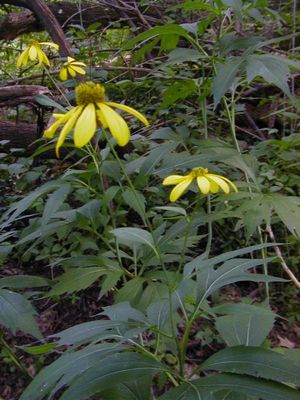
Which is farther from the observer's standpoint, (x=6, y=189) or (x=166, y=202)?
(x=6, y=189)

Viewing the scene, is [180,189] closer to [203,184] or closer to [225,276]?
[203,184]

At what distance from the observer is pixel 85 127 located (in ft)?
2.85

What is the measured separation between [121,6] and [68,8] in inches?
28.6

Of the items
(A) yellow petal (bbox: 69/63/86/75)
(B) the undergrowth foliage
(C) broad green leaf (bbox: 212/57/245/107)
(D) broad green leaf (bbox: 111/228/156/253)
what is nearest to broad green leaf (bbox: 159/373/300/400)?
(B) the undergrowth foliage

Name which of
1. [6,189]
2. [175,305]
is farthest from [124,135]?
[6,189]

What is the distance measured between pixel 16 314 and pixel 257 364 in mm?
652

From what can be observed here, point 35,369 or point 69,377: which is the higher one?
point 69,377

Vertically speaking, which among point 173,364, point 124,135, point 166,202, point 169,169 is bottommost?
point 173,364

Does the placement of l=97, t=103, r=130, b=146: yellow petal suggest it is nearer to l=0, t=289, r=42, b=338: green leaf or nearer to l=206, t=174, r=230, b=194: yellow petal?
l=206, t=174, r=230, b=194: yellow petal

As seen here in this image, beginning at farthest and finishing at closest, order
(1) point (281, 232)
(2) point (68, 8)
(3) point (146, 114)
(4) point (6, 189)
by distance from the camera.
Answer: (2) point (68, 8), (3) point (146, 114), (4) point (6, 189), (1) point (281, 232)

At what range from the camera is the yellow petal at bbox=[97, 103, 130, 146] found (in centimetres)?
85

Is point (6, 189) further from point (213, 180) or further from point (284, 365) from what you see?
point (284, 365)

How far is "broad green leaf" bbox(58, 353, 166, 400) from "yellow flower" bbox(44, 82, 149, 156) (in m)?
0.48

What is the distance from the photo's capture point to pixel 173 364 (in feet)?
6.39
